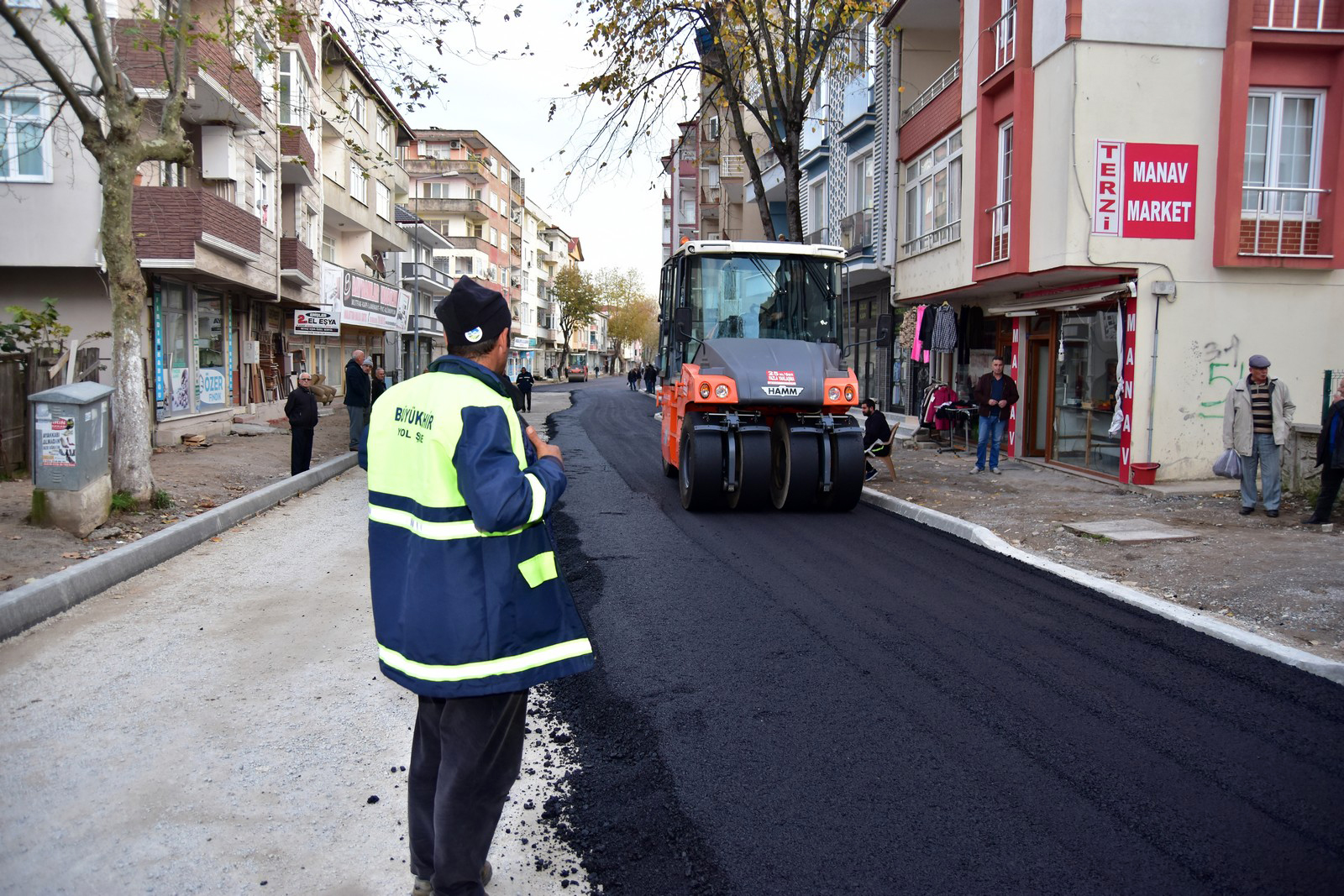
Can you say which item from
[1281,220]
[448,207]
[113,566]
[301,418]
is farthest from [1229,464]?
[448,207]

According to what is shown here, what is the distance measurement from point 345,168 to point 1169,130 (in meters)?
28.4

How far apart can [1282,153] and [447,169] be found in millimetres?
61813

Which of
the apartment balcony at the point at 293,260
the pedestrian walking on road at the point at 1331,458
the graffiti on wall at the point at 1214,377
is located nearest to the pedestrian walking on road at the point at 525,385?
the apartment balcony at the point at 293,260

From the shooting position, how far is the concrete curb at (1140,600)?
224 inches

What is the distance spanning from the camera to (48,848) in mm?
3479

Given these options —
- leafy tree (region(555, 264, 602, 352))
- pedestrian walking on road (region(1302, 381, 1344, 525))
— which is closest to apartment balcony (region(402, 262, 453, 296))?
leafy tree (region(555, 264, 602, 352))

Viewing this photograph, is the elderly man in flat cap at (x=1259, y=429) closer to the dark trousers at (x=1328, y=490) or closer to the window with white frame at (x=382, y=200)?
the dark trousers at (x=1328, y=490)

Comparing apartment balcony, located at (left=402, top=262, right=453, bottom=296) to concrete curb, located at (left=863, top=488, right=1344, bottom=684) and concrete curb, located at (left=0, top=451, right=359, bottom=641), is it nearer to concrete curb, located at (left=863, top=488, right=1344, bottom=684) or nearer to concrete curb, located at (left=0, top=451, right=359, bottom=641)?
concrete curb, located at (left=0, top=451, right=359, bottom=641)

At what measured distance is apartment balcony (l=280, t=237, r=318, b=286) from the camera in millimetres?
25422

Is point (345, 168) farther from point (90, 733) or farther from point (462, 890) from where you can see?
point (462, 890)

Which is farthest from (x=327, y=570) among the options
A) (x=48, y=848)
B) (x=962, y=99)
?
(x=962, y=99)

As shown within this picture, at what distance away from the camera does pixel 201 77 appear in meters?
18.5

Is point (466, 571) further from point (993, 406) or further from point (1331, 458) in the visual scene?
point (993, 406)

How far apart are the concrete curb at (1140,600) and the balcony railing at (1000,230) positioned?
19.9 feet
